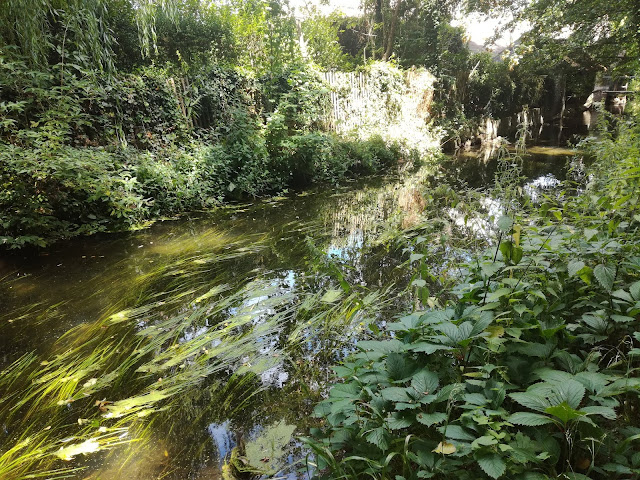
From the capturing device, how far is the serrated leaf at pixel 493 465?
89cm

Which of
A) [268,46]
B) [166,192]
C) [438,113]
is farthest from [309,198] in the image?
[438,113]

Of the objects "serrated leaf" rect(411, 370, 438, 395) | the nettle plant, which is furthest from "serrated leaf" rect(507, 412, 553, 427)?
"serrated leaf" rect(411, 370, 438, 395)

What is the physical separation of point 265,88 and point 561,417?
822cm

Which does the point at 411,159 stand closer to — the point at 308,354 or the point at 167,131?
the point at 167,131

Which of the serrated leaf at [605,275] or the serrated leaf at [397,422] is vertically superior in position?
the serrated leaf at [605,275]

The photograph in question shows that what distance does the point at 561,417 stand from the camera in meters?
0.92

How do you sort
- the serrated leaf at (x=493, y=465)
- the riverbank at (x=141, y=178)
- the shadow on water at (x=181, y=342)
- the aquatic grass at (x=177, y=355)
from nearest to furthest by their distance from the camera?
the serrated leaf at (x=493, y=465)
the shadow on water at (x=181, y=342)
the aquatic grass at (x=177, y=355)
the riverbank at (x=141, y=178)

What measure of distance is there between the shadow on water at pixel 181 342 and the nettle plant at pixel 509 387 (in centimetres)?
50

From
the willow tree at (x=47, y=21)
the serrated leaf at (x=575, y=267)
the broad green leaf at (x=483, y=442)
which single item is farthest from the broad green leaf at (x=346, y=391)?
the willow tree at (x=47, y=21)

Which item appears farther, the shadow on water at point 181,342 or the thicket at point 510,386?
the shadow on water at point 181,342

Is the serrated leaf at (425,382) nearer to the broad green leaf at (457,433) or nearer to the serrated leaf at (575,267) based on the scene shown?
the broad green leaf at (457,433)

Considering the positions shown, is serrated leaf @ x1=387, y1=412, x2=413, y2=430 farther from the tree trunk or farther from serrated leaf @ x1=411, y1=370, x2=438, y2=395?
the tree trunk

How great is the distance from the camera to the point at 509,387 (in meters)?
1.11

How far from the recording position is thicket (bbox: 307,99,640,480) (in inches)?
39.2
